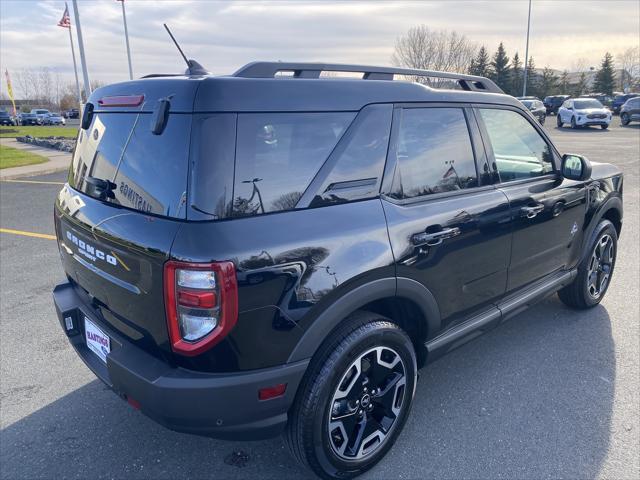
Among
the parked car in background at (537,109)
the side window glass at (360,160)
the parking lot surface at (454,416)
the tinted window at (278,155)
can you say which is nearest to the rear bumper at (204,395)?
the parking lot surface at (454,416)

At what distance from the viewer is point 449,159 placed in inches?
111

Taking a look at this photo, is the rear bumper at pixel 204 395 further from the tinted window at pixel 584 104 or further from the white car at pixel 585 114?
the tinted window at pixel 584 104

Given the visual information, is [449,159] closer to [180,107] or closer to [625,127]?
[180,107]

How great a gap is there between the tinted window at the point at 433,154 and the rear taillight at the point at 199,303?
106 cm

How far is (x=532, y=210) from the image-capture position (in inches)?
127

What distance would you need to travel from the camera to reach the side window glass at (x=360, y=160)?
2244mm

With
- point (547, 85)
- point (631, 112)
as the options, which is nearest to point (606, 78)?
point (547, 85)

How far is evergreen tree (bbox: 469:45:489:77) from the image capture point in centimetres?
5722

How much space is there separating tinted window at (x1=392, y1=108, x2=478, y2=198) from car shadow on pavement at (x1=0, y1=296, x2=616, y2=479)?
133 cm

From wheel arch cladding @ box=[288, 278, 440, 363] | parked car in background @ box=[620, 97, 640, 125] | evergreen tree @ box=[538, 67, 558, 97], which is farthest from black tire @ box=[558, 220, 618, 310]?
evergreen tree @ box=[538, 67, 558, 97]

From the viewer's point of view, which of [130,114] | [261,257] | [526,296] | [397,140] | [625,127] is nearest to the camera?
[261,257]

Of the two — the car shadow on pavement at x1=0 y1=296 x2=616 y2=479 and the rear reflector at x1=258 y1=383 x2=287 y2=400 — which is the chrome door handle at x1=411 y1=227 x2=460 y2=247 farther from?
the car shadow on pavement at x1=0 y1=296 x2=616 y2=479

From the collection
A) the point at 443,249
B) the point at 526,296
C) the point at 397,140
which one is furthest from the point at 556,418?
the point at 397,140

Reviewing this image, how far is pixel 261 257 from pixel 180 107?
0.69m
